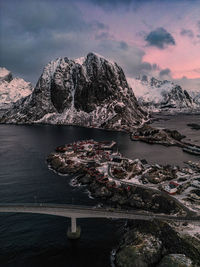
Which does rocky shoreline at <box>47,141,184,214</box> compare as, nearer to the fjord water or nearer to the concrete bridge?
the fjord water

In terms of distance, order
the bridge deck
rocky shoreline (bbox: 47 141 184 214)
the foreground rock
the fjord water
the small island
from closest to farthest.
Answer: the foreground rock < the small island < the fjord water < the bridge deck < rocky shoreline (bbox: 47 141 184 214)

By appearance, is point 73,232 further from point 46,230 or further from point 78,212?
point 46,230

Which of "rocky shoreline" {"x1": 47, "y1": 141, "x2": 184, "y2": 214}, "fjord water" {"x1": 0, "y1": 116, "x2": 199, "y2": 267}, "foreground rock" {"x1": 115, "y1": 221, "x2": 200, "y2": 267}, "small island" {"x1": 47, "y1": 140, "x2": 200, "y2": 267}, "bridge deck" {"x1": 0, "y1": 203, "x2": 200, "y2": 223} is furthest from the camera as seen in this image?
"rocky shoreline" {"x1": 47, "y1": 141, "x2": 184, "y2": 214}

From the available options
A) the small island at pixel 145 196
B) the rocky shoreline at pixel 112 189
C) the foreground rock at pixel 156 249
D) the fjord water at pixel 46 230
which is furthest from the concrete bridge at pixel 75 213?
the rocky shoreline at pixel 112 189

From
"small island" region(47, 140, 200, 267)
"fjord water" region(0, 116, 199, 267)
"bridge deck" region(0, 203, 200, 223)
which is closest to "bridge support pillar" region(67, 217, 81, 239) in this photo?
"fjord water" region(0, 116, 199, 267)

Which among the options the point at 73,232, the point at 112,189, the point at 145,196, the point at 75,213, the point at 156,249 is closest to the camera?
the point at 156,249

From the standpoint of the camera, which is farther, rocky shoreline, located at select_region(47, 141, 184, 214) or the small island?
rocky shoreline, located at select_region(47, 141, 184, 214)

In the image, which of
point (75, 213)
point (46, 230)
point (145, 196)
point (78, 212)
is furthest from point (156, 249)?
point (46, 230)

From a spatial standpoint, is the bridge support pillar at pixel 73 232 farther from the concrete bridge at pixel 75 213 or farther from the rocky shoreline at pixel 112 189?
the rocky shoreline at pixel 112 189

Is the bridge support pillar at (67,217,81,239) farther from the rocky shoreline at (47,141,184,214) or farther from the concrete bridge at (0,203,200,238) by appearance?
the rocky shoreline at (47,141,184,214)

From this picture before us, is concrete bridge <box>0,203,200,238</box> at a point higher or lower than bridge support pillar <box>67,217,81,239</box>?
higher
